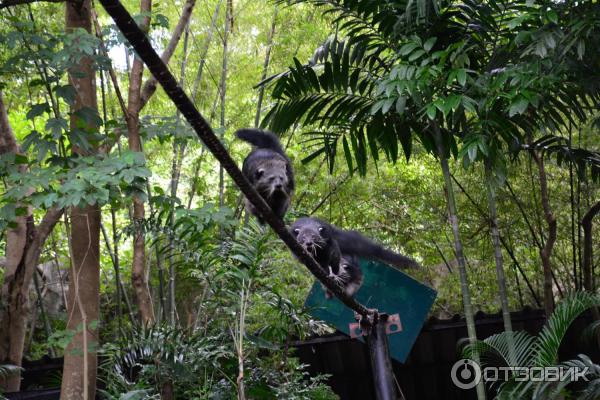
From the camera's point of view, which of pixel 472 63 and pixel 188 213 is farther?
pixel 472 63

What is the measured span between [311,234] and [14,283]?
2.34 m

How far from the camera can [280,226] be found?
2.05 m

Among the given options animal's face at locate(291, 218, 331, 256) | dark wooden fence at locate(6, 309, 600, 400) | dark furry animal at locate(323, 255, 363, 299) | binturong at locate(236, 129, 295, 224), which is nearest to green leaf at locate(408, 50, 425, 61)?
binturong at locate(236, 129, 295, 224)

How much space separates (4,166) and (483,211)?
13.4ft

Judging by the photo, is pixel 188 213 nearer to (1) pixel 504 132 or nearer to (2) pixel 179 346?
(2) pixel 179 346

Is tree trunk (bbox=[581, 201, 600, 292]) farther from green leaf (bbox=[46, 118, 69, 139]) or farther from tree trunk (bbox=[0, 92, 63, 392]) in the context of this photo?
tree trunk (bbox=[0, 92, 63, 392])

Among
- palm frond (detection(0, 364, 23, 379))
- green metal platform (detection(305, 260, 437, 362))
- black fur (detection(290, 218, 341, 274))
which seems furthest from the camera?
palm frond (detection(0, 364, 23, 379))

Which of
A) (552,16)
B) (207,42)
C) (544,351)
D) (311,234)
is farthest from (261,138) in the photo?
(207,42)

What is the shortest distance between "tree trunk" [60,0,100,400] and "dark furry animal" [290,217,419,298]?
42.5 inches

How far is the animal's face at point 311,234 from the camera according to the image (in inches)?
132

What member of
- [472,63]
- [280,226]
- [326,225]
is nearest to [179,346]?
[326,225]

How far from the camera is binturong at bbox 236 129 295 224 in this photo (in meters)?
3.15

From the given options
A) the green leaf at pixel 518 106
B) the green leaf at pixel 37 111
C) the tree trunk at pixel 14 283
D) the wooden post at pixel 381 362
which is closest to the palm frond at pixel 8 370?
the tree trunk at pixel 14 283

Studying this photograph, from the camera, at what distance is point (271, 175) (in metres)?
3.17
